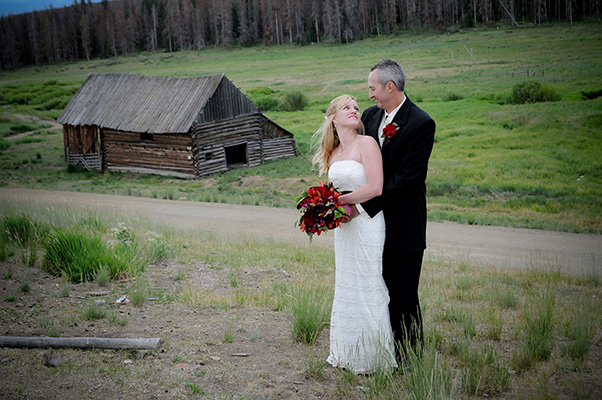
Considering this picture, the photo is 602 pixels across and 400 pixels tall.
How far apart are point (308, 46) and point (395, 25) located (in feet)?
50.5

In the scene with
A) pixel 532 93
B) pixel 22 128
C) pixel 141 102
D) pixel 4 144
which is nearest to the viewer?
pixel 141 102

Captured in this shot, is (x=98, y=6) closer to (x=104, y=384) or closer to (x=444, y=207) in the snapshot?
(x=444, y=207)

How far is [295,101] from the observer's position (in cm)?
4641

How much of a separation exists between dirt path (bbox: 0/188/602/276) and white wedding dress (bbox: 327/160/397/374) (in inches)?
191

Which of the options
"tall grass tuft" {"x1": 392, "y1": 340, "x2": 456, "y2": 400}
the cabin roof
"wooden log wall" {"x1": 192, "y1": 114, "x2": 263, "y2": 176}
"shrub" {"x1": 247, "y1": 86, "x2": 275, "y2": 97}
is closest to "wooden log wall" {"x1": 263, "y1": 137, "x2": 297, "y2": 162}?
"wooden log wall" {"x1": 192, "y1": 114, "x2": 263, "y2": 176}

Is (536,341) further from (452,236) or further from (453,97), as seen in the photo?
(453,97)

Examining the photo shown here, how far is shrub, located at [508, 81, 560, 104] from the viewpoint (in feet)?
108

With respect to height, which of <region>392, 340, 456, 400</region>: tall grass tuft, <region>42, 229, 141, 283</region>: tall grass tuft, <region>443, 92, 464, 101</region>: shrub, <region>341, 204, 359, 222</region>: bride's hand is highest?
<region>443, 92, 464, 101</region>: shrub

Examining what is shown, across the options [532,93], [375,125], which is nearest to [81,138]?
[532,93]

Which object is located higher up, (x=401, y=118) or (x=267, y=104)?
(x=267, y=104)

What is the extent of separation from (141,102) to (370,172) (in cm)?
2715

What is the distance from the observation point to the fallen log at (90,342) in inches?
184

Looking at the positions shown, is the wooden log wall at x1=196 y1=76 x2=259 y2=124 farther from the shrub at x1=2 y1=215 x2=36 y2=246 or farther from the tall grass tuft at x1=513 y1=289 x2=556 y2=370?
the tall grass tuft at x1=513 y1=289 x2=556 y2=370

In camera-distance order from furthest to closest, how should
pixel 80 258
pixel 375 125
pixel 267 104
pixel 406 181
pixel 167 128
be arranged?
1. pixel 267 104
2. pixel 167 128
3. pixel 80 258
4. pixel 375 125
5. pixel 406 181
